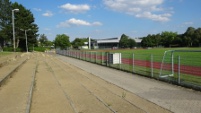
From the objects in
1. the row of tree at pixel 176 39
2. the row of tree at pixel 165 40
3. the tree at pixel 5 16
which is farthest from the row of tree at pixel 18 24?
the row of tree at pixel 176 39

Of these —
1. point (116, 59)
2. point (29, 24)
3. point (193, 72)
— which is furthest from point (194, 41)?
point (193, 72)

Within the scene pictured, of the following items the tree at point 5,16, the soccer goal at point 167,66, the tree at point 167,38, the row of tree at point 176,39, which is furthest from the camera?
the tree at point 167,38

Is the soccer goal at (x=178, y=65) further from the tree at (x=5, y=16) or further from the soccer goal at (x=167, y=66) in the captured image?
the tree at (x=5, y=16)

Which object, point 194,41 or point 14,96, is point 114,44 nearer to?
point 194,41

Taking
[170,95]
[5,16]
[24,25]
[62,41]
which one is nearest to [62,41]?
[62,41]

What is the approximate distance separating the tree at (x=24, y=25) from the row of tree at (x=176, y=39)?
68.8m

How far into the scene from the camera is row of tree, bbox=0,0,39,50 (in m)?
87.8

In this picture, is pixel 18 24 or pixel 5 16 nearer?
pixel 18 24

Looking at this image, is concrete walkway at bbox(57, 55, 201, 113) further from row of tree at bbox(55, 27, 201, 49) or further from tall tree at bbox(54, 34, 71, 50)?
tall tree at bbox(54, 34, 71, 50)

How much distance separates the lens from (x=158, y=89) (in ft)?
40.9

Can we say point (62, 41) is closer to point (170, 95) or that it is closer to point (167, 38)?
point (167, 38)

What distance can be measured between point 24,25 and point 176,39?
7971 cm

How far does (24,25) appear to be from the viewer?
8906 centimetres

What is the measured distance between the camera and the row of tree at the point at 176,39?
127688 mm
